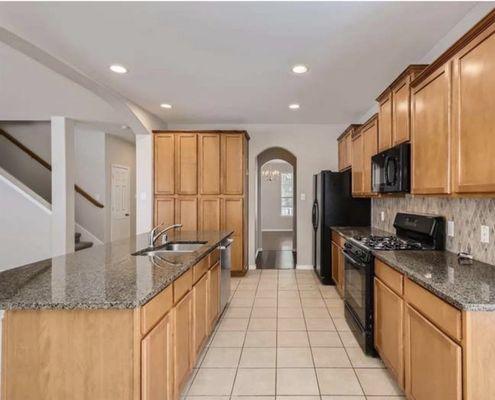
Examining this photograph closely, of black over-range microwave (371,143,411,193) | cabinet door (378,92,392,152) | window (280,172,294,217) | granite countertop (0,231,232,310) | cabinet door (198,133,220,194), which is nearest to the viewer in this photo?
granite countertop (0,231,232,310)

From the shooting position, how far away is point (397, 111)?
2.80m

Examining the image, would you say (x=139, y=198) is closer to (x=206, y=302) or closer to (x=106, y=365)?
(x=206, y=302)

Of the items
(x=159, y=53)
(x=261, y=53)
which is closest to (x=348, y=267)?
(x=261, y=53)

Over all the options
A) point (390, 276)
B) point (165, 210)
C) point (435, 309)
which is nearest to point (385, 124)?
point (390, 276)

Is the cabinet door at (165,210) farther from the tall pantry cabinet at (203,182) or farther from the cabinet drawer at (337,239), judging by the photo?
the cabinet drawer at (337,239)

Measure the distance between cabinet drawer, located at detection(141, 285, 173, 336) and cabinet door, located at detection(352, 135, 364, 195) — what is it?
2.96 metres

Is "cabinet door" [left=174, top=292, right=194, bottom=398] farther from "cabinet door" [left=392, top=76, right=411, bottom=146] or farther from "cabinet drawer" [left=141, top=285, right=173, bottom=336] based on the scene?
"cabinet door" [left=392, top=76, right=411, bottom=146]

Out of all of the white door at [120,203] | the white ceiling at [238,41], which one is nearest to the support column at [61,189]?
the white door at [120,203]

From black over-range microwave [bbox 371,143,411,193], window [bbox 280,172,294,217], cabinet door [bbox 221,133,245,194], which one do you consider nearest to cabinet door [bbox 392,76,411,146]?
black over-range microwave [bbox 371,143,411,193]

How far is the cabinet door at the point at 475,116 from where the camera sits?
1592 mm

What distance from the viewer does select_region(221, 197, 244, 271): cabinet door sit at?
524 cm

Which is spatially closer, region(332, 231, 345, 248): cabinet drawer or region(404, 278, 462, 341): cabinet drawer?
region(404, 278, 462, 341): cabinet drawer

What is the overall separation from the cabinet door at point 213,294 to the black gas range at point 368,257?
1.30 metres

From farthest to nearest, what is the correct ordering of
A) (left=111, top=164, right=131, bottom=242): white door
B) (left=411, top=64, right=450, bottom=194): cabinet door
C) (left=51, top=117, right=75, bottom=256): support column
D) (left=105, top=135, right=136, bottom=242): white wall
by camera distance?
1. (left=111, top=164, right=131, bottom=242): white door
2. (left=105, top=135, right=136, bottom=242): white wall
3. (left=51, top=117, right=75, bottom=256): support column
4. (left=411, top=64, right=450, bottom=194): cabinet door
